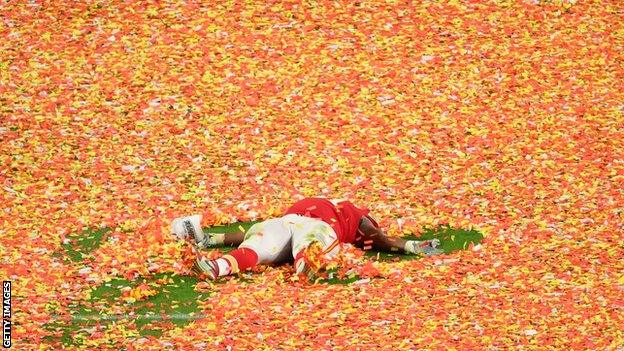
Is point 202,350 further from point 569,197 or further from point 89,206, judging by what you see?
point 569,197

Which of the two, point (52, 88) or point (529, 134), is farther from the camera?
point (52, 88)

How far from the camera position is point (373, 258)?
12.8 metres

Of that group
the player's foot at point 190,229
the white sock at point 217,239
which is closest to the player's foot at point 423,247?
the white sock at point 217,239

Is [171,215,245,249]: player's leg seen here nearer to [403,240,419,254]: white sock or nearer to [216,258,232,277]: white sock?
[216,258,232,277]: white sock

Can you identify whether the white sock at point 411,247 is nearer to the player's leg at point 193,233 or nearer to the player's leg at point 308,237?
the player's leg at point 308,237

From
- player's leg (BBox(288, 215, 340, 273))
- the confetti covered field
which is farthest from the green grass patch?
player's leg (BBox(288, 215, 340, 273))

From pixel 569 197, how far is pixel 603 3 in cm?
575

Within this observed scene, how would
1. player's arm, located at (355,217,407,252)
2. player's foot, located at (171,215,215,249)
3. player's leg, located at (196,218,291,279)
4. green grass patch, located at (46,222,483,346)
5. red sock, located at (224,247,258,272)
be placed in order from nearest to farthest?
green grass patch, located at (46,222,483,346) < player's leg, located at (196,218,291,279) < red sock, located at (224,247,258,272) < player's foot, located at (171,215,215,249) < player's arm, located at (355,217,407,252)

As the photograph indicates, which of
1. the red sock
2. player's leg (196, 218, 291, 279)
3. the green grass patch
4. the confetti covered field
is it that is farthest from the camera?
the red sock

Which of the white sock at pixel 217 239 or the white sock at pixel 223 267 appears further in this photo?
the white sock at pixel 217 239

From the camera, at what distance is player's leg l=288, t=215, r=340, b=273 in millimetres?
12023

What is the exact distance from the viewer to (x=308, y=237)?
39.9ft

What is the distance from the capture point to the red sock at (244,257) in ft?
39.4

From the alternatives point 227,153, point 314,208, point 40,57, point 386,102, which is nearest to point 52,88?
point 40,57
